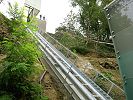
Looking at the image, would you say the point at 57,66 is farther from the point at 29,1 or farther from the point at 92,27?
the point at 29,1

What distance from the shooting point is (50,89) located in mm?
11812

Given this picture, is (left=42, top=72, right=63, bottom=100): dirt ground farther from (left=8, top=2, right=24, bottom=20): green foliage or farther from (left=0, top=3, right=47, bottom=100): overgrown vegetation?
(left=8, top=2, right=24, bottom=20): green foliage

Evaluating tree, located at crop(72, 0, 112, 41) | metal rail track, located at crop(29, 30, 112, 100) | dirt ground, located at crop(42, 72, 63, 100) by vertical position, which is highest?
tree, located at crop(72, 0, 112, 41)

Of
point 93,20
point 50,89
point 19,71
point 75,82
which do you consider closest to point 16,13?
point 19,71

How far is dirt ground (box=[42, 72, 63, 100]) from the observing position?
441 inches

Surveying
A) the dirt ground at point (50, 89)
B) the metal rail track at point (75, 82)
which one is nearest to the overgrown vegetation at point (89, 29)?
the metal rail track at point (75, 82)

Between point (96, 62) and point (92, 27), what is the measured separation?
374 inches

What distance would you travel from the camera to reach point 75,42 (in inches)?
1072

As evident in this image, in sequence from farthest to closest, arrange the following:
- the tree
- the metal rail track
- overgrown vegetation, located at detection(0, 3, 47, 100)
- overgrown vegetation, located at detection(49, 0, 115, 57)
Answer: the tree < overgrown vegetation, located at detection(49, 0, 115, 57) < the metal rail track < overgrown vegetation, located at detection(0, 3, 47, 100)

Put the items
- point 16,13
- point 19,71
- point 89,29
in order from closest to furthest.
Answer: point 19,71 < point 16,13 < point 89,29

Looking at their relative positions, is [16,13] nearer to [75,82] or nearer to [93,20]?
[75,82]

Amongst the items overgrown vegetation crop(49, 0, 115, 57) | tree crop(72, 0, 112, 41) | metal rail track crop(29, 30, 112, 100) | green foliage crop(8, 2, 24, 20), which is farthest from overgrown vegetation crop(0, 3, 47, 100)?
tree crop(72, 0, 112, 41)

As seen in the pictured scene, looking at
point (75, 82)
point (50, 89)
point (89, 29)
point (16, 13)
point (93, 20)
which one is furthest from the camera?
point (89, 29)

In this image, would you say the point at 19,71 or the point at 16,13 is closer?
the point at 19,71
